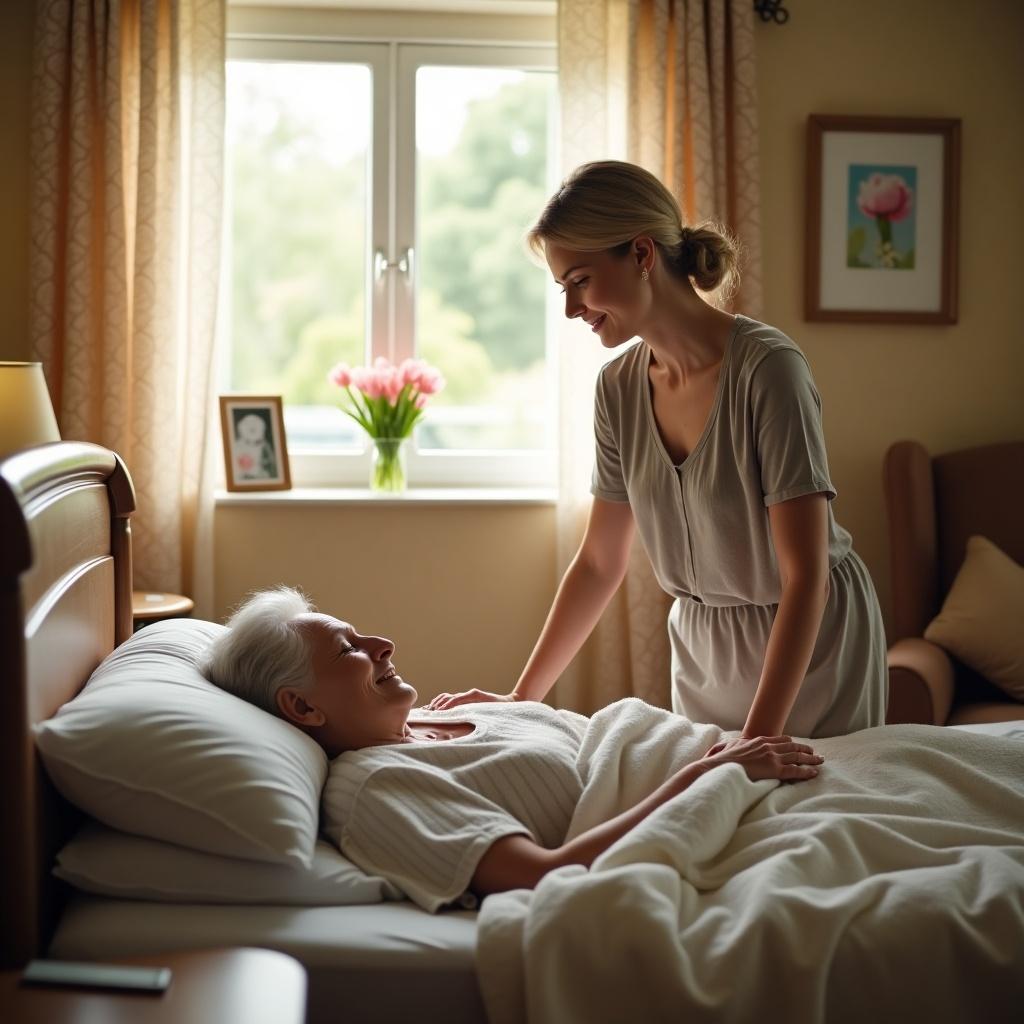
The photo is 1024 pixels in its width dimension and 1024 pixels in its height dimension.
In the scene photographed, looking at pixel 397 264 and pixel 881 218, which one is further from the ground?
pixel 881 218

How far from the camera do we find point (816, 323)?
141 inches

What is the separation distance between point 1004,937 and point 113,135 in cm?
304

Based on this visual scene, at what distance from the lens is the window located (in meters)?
3.63

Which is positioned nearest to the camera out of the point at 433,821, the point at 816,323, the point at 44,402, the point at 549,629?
the point at 433,821

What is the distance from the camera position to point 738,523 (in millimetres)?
1910

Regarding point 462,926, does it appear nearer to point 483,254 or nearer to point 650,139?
point 650,139

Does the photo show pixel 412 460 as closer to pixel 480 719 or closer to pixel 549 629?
pixel 549 629

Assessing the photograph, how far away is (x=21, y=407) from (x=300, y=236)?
1411 millimetres

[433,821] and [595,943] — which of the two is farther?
[433,821]

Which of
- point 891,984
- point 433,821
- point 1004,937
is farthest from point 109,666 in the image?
point 1004,937

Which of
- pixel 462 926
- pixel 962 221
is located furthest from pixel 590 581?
pixel 962 221

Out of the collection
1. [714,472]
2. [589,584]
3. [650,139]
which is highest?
[650,139]

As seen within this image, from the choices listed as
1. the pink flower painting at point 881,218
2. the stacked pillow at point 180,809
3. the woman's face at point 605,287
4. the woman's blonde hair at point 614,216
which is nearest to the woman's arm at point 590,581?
the woman's face at point 605,287

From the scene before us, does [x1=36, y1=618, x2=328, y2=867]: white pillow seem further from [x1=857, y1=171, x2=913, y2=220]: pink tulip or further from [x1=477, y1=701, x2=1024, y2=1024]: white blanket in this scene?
[x1=857, y1=171, x2=913, y2=220]: pink tulip
